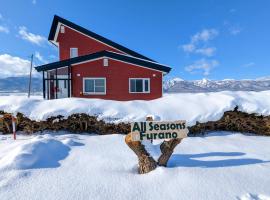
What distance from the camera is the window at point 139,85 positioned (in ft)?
52.9

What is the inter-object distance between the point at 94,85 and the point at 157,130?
40.8 ft

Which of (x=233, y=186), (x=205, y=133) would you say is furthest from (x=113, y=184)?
(x=205, y=133)

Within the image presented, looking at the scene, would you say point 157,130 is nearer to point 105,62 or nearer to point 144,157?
point 144,157

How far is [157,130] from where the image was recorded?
407 centimetres

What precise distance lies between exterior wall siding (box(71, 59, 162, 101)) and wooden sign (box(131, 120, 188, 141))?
11.8m

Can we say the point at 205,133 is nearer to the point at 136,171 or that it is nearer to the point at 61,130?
the point at 136,171

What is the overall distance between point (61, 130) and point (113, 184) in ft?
16.2

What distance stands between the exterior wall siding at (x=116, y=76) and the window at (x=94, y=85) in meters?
0.24

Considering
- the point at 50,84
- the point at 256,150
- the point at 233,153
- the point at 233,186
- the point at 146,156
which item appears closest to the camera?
the point at 233,186

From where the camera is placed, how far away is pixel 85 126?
→ 7.77 metres

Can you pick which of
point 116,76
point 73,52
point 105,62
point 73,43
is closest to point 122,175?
point 116,76

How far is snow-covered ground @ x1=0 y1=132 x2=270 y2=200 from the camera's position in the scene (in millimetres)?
3285

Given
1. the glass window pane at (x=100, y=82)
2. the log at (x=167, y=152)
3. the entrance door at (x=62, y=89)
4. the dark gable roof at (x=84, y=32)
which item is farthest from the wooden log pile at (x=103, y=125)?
the dark gable roof at (x=84, y=32)

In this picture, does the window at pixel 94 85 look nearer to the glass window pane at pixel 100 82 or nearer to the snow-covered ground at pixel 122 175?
the glass window pane at pixel 100 82
